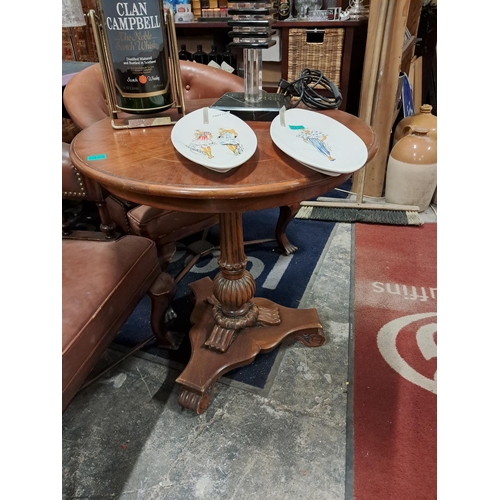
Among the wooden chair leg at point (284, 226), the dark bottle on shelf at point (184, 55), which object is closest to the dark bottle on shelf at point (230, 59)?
the dark bottle on shelf at point (184, 55)

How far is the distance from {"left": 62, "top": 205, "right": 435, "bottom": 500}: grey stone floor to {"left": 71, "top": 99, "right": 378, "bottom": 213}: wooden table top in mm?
684

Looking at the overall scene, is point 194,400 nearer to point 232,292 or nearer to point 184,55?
point 232,292

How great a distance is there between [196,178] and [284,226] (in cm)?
111

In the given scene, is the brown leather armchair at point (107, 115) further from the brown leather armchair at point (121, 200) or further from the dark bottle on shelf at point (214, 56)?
the dark bottle on shelf at point (214, 56)

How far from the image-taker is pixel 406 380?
1.23 meters

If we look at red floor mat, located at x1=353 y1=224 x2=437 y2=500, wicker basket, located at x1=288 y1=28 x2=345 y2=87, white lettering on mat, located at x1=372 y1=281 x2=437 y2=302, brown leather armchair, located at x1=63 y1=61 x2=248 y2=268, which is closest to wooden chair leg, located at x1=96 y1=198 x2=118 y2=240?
brown leather armchair, located at x1=63 y1=61 x2=248 y2=268

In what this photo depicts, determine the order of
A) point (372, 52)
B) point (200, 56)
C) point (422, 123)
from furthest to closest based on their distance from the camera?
point (200, 56) → point (422, 123) → point (372, 52)

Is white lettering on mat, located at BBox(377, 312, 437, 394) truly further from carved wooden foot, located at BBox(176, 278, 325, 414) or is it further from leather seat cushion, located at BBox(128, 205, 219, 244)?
leather seat cushion, located at BBox(128, 205, 219, 244)

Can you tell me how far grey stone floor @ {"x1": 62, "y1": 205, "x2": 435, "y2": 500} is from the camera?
98cm

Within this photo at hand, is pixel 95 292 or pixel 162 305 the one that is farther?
pixel 162 305

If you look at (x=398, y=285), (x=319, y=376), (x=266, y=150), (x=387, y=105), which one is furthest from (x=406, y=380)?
(x=387, y=105)

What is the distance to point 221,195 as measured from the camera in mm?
699

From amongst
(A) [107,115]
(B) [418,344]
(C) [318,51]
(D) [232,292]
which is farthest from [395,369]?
(C) [318,51]

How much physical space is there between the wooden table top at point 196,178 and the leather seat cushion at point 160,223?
18.5 inches
